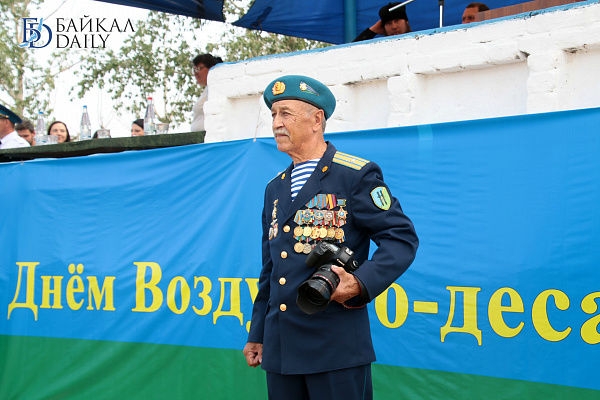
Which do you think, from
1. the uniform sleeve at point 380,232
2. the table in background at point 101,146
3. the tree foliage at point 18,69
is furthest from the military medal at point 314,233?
the tree foliage at point 18,69

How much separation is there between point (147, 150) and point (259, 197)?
3.16ft

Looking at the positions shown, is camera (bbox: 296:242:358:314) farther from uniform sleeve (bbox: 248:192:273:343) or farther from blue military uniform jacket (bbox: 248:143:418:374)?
uniform sleeve (bbox: 248:192:273:343)

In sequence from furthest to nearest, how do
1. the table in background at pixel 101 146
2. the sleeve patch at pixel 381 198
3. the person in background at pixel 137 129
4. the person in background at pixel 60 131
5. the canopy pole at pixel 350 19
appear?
the canopy pole at pixel 350 19 → the person in background at pixel 137 129 → the person in background at pixel 60 131 → the table in background at pixel 101 146 → the sleeve patch at pixel 381 198

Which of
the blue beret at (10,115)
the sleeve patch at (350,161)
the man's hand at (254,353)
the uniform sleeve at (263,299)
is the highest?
the blue beret at (10,115)

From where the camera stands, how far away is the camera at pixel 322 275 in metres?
2.73

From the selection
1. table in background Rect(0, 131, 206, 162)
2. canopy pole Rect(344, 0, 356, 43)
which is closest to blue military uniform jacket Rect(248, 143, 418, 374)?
table in background Rect(0, 131, 206, 162)

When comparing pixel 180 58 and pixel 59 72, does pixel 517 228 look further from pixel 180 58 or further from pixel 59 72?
pixel 59 72

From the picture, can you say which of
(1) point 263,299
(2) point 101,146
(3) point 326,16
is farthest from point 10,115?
(1) point 263,299

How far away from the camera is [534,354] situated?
12.1 ft

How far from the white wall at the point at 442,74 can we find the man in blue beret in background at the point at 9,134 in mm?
3284

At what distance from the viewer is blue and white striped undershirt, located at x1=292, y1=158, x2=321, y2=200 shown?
3.21 m

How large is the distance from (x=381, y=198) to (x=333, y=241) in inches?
9.1

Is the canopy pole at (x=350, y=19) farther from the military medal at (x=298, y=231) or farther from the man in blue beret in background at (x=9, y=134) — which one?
the military medal at (x=298, y=231)

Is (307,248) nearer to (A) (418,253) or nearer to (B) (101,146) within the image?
(A) (418,253)
